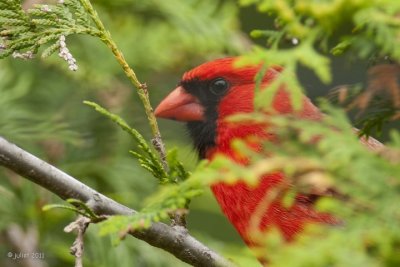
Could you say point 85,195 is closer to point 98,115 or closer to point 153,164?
point 153,164

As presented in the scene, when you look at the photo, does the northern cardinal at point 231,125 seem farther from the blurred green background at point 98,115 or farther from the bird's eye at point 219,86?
the blurred green background at point 98,115

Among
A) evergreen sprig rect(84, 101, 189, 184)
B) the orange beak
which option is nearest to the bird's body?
the orange beak

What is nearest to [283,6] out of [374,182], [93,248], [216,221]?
[374,182]

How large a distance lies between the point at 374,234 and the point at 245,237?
4.48 ft

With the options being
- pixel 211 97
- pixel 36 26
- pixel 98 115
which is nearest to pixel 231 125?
pixel 211 97

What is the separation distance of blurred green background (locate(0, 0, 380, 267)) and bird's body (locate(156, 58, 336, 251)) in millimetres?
435

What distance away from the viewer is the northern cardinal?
2738mm

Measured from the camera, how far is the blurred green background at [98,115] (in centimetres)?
371

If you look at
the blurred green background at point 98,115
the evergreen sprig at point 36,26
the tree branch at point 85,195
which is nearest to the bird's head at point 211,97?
the blurred green background at point 98,115

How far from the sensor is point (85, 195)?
223 cm

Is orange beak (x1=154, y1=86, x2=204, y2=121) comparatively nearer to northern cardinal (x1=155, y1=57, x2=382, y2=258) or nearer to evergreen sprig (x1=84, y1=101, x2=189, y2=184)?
northern cardinal (x1=155, y1=57, x2=382, y2=258)

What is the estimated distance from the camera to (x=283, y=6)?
67.0 inches

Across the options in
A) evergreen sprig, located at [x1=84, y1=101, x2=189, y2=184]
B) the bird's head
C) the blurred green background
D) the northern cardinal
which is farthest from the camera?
the blurred green background

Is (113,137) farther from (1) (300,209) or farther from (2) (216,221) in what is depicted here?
(1) (300,209)
